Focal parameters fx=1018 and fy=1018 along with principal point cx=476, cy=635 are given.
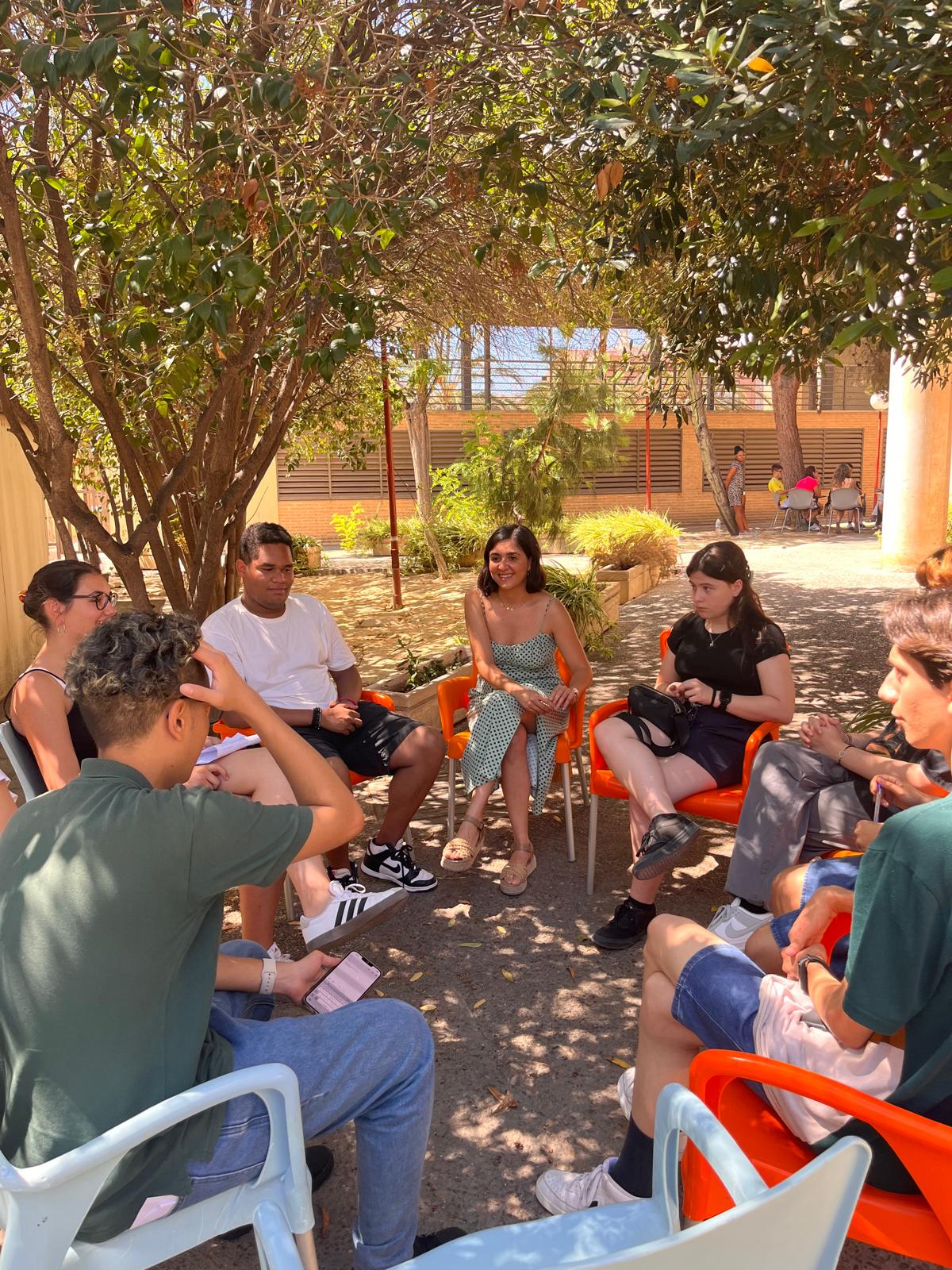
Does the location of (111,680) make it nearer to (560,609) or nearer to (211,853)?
(211,853)

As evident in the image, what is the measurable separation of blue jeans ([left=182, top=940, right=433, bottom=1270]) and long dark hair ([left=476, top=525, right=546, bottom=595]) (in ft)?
9.53

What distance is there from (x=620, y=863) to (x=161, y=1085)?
3.00m

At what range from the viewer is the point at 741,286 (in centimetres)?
396

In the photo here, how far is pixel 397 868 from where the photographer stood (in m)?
4.23

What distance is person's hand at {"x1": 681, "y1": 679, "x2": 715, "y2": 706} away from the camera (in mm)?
4012

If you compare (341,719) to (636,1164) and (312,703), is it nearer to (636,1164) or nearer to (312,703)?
(312,703)

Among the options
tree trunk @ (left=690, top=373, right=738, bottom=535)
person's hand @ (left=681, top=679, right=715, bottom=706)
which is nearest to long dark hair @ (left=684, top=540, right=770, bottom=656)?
person's hand @ (left=681, top=679, right=715, bottom=706)

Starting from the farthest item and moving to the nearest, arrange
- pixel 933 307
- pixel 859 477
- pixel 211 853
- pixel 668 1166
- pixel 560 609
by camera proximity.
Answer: pixel 859 477
pixel 560 609
pixel 933 307
pixel 211 853
pixel 668 1166

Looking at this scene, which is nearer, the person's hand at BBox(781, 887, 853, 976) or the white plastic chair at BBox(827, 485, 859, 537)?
the person's hand at BBox(781, 887, 853, 976)

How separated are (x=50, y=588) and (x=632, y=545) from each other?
10747 millimetres

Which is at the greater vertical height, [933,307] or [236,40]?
[236,40]

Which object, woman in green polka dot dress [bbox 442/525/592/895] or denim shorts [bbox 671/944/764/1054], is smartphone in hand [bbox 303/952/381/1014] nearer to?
denim shorts [bbox 671/944/764/1054]

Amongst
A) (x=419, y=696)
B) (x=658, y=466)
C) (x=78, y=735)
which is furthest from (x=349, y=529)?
(x=78, y=735)

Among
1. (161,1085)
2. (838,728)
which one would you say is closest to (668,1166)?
(161,1085)
